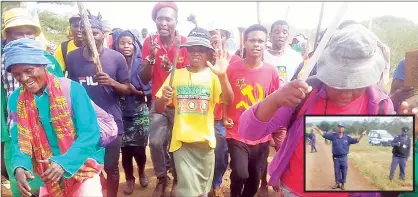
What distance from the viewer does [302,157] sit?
2.35 metres

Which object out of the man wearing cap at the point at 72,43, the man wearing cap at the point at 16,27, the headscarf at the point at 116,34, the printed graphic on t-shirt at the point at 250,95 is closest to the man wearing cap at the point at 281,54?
the printed graphic on t-shirt at the point at 250,95

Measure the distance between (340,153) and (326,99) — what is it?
11.7 inches

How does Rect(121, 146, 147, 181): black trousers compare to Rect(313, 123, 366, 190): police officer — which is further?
Rect(121, 146, 147, 181): black trousers

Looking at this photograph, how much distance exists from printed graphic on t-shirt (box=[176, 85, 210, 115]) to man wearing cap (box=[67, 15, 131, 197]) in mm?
593

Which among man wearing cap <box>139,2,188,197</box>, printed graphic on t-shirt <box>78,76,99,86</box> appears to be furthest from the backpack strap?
man wearing cap <box>139,2,188,197</box>

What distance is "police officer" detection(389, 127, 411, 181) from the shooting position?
95.0 inches

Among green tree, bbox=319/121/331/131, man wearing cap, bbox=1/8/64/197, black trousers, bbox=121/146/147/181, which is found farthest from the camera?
black trousers, bbox=121/146/147/181

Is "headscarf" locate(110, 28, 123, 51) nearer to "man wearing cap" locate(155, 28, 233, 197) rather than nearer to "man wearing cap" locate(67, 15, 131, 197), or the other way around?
"man wearing cap" locate(67, 15, 131, 197)

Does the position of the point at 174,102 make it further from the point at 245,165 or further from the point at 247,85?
the point at 245,165

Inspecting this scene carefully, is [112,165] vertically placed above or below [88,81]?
below

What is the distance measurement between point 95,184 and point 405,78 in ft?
6.81

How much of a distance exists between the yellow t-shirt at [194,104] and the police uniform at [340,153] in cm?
127

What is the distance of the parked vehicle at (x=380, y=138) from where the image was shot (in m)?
2.37

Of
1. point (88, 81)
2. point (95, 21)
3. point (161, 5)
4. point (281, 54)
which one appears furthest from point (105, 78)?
point (281, 54)
